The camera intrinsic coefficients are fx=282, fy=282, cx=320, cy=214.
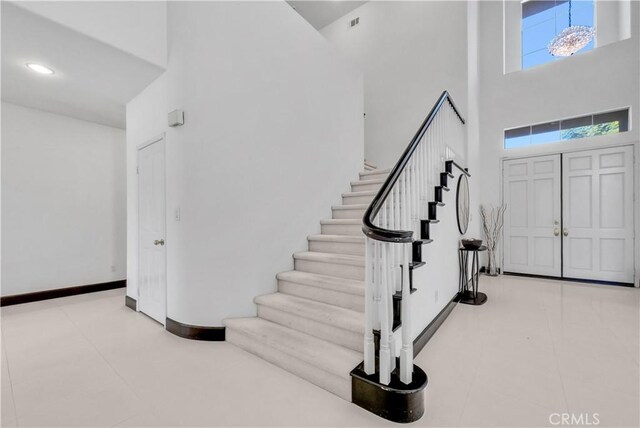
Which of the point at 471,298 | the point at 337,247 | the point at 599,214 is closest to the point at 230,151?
the point at 337,247

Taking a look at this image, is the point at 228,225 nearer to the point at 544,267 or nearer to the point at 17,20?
the point at 17,20

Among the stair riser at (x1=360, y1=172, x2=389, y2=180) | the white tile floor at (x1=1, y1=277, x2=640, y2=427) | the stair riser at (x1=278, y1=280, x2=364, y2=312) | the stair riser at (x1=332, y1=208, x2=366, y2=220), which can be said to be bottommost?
the white tile floor at (x1=1, y1=277, x2=640, y2=427)

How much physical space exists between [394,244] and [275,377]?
4.40 feet

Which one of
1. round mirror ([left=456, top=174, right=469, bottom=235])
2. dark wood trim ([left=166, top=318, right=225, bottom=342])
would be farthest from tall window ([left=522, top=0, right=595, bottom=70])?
dark wood trim ([left=166, top=318, right=225, bottom=342])

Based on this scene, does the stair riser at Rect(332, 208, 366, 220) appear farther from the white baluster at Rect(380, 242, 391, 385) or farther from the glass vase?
the glass vase

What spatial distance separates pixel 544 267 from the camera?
5.43m

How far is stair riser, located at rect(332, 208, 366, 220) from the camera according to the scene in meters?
3.81

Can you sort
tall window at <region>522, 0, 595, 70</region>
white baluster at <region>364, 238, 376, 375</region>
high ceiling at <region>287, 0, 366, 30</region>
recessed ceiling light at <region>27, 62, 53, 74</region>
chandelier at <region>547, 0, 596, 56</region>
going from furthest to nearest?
high ceiling at <region>287, 0, 366, 30</region>, tall window at <region>522, 0, 595, 70</region>, chandelier at <region>547, 0, 596, 56</region>, recessed ceiling light at <region>27, 62, 53, 74</region>, white baluster at <region>364, 238, 376, 375</region>

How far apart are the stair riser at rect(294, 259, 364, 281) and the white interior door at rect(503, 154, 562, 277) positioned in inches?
180

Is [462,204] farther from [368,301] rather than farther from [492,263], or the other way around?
[368,301]

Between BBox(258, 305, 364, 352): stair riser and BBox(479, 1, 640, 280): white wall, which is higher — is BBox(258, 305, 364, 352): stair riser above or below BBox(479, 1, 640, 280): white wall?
below

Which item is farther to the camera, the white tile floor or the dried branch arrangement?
the dried branch arrangement

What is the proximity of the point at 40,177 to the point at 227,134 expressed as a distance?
3.41 metres

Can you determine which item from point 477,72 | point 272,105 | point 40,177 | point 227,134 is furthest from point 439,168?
point 40,177
